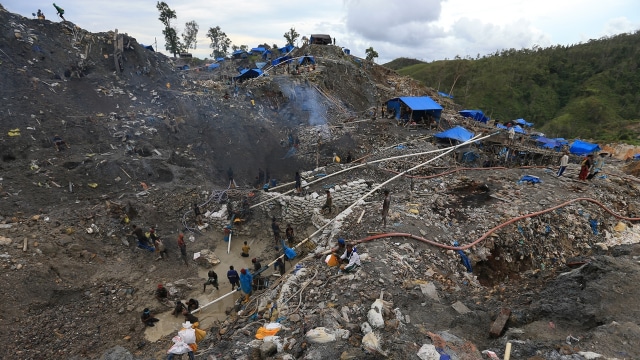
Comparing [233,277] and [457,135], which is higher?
[457,135]

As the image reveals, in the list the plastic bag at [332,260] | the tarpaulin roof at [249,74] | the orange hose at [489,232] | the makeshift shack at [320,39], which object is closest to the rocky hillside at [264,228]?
the orange hose at [489,232]

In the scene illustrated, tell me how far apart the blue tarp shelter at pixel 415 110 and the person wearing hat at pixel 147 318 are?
1827 centimetres

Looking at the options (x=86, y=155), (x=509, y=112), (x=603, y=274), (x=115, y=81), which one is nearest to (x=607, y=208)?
(x=603, y=274)

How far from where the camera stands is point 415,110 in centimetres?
2062

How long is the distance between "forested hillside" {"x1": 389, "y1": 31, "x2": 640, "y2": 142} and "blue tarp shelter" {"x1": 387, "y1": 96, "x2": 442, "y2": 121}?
2382cm

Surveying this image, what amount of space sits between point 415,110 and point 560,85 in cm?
4567

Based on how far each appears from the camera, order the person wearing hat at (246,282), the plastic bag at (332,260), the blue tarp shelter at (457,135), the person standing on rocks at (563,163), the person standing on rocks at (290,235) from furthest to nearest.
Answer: the blue tarp shelter at (457,135) → the person standing on rocks at (563,163) → the person standing on rocks at (290,235) → the person wearing hat at (246,282) → the plastic bag at (332,260)

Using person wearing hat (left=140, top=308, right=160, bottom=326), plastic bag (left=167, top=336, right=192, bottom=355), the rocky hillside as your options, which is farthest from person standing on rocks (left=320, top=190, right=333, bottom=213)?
plastic bag (left=167, top=336, right=192, bottom=355)

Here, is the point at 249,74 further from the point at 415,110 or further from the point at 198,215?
the point at 198,215

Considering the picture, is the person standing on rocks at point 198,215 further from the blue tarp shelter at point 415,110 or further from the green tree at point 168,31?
the green tree at point 168,31

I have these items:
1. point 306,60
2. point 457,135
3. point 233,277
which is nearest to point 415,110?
point 457,135

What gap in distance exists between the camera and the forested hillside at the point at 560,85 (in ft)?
134

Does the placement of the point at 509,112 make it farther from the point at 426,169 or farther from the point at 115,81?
the point at 115,81

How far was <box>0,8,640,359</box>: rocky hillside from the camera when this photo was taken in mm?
5113
